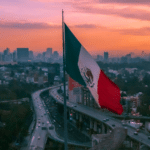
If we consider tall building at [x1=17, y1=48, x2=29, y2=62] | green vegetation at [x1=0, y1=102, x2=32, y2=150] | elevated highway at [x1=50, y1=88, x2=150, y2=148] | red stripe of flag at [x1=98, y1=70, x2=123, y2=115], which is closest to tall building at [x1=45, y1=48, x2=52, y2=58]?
tall building at [x1=17, y1=48, x2=29, y2=62]

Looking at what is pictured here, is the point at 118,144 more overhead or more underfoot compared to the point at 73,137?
more overhead

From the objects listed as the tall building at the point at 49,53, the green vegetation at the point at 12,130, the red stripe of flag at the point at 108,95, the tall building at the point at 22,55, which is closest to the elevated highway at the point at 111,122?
the green vegetation at the point at 12,130

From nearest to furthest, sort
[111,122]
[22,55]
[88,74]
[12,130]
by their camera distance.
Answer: [88,74] → [12,130] → [111,122] → [22,55]

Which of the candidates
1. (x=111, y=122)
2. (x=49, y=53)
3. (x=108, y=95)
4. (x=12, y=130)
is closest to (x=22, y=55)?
(x=49, y=53)

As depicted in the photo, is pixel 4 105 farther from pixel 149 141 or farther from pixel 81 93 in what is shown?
pixel 149 141

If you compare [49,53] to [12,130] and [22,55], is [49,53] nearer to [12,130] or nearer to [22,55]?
[22,55]

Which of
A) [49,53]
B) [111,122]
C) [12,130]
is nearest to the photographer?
[12,130]

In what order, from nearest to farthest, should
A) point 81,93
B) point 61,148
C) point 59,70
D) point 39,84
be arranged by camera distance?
point 61,148 < point 81,93 < point 39,84 < point 59,70

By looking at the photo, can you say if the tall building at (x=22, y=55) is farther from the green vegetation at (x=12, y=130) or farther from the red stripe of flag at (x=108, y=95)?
the red stripe of flag at (x=108, y=95)

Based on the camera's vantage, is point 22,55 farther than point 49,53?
No

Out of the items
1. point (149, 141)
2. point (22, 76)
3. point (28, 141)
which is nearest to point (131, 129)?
point (149, 141)
